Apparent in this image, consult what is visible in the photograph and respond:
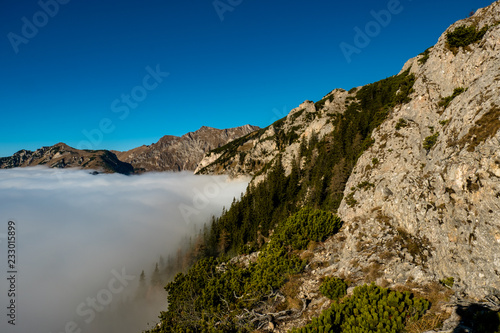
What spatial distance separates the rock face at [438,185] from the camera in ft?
58.3

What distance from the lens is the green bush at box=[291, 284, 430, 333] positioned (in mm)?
13617

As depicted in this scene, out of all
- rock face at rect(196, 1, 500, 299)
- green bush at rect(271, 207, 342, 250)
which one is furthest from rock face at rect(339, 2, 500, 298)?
green bush at rect(271, 207, 342, 250)

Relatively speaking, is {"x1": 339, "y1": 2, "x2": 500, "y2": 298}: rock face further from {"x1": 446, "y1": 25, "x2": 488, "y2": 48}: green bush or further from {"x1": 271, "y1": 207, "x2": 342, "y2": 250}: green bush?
{"x1": 271, "y1": 207, "x2": 342, "y2": 250}: green bush

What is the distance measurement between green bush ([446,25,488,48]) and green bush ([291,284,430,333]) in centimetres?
4119

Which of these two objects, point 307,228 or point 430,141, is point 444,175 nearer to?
point 430,141

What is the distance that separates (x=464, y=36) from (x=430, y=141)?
21.3 meters

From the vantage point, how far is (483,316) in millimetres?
12789

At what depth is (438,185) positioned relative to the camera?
2306cm

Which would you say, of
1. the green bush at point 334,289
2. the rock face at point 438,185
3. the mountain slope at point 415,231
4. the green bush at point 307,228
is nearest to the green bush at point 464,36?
the mountain slope at point 415,231

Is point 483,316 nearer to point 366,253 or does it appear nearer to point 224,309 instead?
point 366,253

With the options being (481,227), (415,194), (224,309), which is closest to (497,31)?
(415,194)

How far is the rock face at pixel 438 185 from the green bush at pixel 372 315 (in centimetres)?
586

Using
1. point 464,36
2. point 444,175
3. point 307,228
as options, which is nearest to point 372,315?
point 444,175

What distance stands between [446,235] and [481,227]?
11.4 feet
